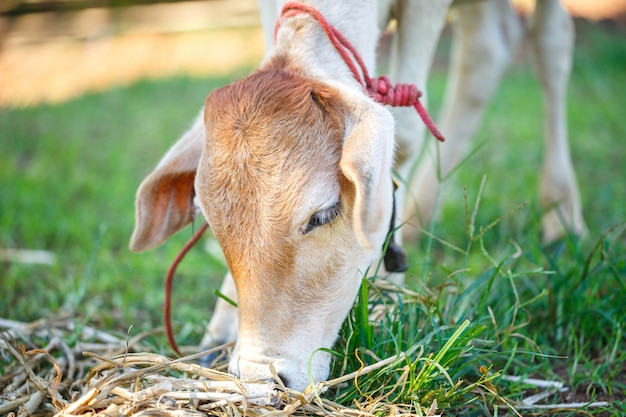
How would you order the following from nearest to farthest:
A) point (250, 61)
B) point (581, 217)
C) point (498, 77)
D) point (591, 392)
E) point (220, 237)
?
point (220, 237) → point (591, 392) → point (581, 217) → point (498, 77) → point (250, 61)

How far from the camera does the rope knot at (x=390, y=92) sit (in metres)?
2.81

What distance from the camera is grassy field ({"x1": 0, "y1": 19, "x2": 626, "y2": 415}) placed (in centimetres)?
262

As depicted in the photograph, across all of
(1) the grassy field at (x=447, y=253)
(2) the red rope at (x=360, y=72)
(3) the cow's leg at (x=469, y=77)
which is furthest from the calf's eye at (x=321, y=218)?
(3) the cow's leg at (x=469, y=77)

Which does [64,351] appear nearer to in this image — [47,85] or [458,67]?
[458,67]

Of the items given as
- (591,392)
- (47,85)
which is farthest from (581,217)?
(47,85)

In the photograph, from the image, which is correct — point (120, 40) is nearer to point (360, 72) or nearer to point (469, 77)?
point (469, 77)

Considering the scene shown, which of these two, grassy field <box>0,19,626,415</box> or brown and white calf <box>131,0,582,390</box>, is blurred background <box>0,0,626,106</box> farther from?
brown and white calf <box>131,0,582,390</box>

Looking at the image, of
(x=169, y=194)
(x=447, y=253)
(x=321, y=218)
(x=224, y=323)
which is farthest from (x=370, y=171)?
(x=447, y=253)

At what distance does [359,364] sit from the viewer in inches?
99.7

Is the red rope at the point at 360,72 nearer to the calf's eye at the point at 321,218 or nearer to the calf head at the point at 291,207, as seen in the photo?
the calf head at the point at 291,207

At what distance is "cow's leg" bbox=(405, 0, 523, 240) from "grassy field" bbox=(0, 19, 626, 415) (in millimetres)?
235

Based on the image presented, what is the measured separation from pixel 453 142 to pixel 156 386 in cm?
295

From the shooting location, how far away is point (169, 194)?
2977 mm

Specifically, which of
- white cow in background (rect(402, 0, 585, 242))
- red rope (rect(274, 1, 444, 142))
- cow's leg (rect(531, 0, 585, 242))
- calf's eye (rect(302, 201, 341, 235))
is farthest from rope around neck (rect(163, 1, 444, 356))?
cow's leg (rect(531, 0, 585, 242))
